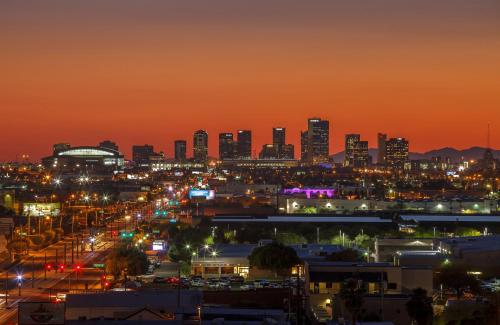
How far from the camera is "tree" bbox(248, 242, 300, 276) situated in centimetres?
3978

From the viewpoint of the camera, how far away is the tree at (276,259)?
39781 mm

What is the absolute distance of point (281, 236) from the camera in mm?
51969

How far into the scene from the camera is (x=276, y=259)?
40.2 metres

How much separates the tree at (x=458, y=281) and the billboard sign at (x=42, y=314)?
63.6 ft

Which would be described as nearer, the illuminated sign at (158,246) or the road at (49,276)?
the road at (49,276)

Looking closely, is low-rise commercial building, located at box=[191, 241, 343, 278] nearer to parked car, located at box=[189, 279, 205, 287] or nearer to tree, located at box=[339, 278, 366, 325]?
parked car, located at box=[189, 279, 205, 287]

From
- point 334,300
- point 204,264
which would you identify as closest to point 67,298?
point 334,300

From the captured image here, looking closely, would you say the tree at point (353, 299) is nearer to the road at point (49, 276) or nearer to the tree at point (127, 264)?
the road at point (49, 276)

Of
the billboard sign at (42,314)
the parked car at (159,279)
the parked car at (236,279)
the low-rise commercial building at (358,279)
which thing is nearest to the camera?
the billboard sign at (42,314)

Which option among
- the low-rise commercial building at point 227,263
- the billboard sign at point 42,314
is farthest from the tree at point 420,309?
the low-rise commercial building at point 227,263

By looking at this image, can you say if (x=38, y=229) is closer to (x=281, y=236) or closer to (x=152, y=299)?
(x=281, y=236)

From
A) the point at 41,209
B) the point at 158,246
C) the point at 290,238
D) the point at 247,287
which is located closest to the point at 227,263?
the point at 247,287

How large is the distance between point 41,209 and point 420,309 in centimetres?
5766

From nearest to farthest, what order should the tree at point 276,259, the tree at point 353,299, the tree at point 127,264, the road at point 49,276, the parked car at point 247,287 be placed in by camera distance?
the tree at point 353,299 < the road at point 49,276 < the parked car at point 247,287 < the tree at point 127,264 < the tree at point 276,259
